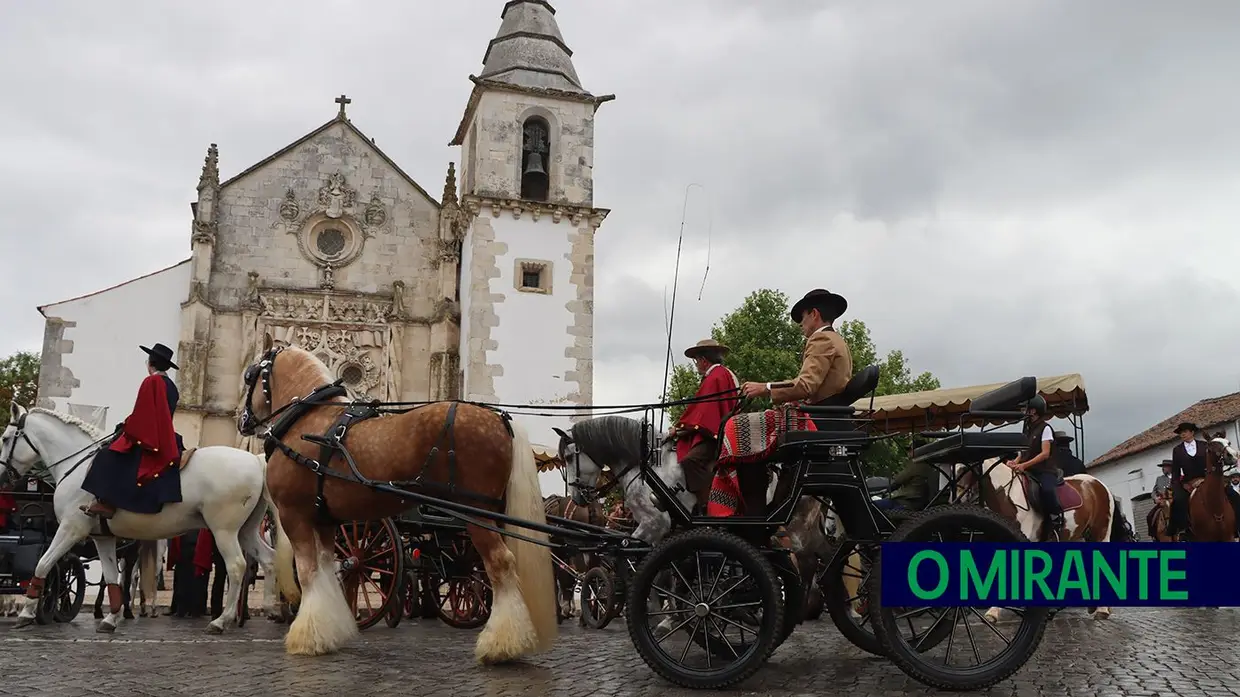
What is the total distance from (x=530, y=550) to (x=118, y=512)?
404cm

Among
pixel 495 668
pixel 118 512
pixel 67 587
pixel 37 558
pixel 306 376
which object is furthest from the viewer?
pixel 67 587

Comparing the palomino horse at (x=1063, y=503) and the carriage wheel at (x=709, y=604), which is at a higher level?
the palomino horse at (x=1063, y=503)

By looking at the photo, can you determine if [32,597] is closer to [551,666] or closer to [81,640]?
[81,640]

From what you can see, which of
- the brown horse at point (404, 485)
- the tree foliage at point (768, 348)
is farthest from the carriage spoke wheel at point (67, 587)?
the tree foliage at point (768, 348)

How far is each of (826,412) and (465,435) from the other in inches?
98.6

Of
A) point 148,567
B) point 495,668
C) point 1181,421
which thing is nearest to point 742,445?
point 495,668

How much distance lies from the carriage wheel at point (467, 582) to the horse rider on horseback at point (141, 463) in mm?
2588

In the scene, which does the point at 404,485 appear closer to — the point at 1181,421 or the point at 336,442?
the point at 336,442

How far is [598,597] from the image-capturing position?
34.7 feet

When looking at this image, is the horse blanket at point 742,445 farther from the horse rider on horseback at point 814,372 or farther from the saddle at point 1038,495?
the saddle at point 1038,495

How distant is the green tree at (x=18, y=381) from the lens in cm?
3952

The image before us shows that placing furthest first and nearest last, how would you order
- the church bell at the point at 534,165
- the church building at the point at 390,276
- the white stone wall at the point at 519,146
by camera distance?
the church bell at the point at 534,165 < the white stone wall at the point at 519,146 < the church building at the point at 390,276

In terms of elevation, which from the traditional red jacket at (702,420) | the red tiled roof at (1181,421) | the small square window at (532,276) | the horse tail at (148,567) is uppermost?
the small square window at (532,276)

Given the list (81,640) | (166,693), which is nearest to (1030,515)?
(166,693)
